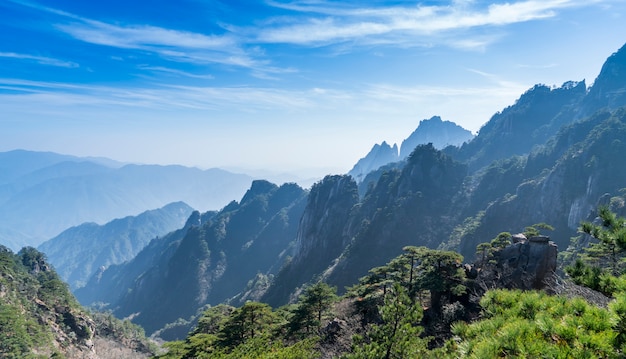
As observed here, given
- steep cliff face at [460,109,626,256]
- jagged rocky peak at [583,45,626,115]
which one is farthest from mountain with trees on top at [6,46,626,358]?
jagged rocky peak at [583,45,626,115]

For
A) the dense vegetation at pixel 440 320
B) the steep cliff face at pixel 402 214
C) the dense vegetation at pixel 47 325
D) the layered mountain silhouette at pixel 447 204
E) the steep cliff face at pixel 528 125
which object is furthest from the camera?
the steep cliff face at pixel 528 125

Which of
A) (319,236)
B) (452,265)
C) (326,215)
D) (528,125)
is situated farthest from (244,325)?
(528,125)

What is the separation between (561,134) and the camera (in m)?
132

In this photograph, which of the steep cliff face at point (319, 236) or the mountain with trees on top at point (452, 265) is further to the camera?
the steep cliff face at point (319, 236)

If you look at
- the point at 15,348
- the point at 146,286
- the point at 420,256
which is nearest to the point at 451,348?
the point at 420,256

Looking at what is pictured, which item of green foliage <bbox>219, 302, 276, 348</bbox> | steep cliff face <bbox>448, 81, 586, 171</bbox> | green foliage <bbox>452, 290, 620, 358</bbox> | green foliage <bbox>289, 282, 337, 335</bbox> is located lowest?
green foliage <bbox>219, 302, 276, 348</bbox>

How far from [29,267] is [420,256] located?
11781cm

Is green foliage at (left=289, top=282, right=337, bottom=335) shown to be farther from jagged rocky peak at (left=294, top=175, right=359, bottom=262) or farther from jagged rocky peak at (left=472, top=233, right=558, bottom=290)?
jagged rocky peak at (left=294, top=175, right=359, bottom=262)

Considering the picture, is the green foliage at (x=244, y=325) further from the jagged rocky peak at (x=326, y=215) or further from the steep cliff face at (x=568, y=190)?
the jagged rocky peak at (x=326, y=215)

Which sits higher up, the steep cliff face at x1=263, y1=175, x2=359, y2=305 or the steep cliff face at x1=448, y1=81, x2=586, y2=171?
the steep cliff face at x1=448, y1=81, x2=586, y2=171

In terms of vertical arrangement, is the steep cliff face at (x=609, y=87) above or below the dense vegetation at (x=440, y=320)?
above

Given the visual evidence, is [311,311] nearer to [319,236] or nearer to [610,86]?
[319,236]

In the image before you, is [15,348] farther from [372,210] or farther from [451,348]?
[372,210]

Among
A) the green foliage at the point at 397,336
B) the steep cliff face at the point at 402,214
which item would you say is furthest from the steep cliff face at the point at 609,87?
the green foliage at the point at 397,336
